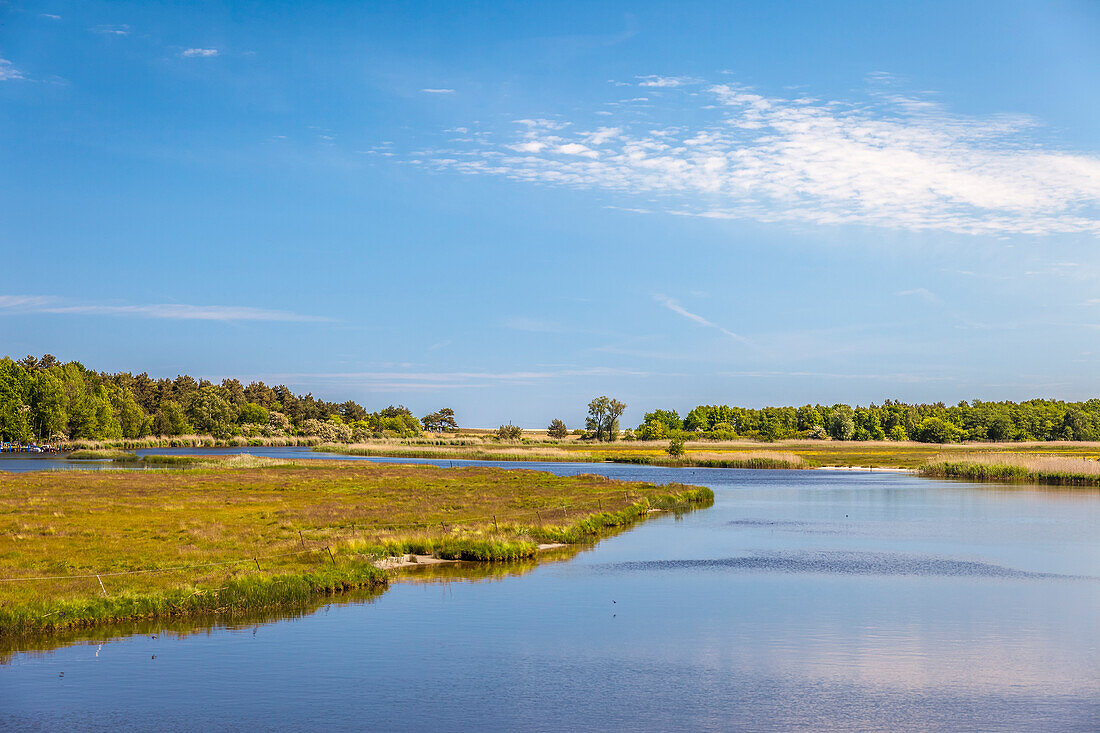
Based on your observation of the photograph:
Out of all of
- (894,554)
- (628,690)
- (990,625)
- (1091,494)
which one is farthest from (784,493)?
(628,690)

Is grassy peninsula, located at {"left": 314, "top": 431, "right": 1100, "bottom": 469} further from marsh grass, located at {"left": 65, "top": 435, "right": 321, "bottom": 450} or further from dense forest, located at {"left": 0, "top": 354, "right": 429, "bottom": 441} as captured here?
dense forest, located at {"left": 0, "top": 354, "right": 429, "bottom": 441}

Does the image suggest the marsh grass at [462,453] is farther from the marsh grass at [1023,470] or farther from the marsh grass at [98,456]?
the marsh grass at [1023,470]

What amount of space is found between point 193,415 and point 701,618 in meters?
176

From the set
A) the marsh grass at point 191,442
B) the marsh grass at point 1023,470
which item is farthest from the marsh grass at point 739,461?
the marsh grass at point 191,442

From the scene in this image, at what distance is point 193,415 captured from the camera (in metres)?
183

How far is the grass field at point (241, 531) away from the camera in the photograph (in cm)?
2462

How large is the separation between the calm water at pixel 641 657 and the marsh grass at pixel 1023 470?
4991 centimetres

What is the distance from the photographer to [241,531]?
36.9 m

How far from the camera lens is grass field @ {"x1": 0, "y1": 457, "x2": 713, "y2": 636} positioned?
24.6 meters

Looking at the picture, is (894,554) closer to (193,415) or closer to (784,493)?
(784,493)

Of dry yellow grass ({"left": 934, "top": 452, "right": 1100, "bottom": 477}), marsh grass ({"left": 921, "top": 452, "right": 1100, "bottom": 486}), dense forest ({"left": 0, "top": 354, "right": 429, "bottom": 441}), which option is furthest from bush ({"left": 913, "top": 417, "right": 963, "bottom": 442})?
dense forest ({"left": 0, "top": 354, "right": 429, "bottom": 441})

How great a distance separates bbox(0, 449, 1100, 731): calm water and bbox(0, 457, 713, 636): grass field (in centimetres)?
190

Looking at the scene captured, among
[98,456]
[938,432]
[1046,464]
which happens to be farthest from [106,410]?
[938,432]

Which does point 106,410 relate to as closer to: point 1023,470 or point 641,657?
point 1023,470
